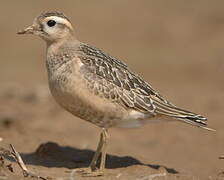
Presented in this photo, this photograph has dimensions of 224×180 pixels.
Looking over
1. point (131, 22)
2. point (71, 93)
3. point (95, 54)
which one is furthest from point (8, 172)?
point (131, 22)

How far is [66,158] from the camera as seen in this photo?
10969 millimetres

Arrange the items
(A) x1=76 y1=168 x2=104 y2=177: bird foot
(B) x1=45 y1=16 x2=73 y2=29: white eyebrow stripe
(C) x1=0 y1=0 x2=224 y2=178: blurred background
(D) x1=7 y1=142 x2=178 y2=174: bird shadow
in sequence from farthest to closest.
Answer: (C) x1=0 y1=0 x2=224 y2=178: blurred background
(D) x1=7 y1=142 x2=178 y2=174: bird shadow
(B) x1=45 y1=16 x2=73 y2=29: white eyebrow stripe
(A) x1=76 y1=168 x2=104 y2=177: bird foot

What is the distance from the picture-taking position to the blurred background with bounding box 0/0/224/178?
12.6 metres

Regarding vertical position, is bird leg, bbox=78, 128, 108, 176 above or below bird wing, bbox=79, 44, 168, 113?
below

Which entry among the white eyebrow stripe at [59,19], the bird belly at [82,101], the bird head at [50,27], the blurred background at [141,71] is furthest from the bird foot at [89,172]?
the white eyebrow stripe at [59,19]

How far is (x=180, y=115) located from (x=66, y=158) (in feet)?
6.61

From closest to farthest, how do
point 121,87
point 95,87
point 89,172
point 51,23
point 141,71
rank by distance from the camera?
point 95,87
point 89,172
point 121,87
point 51,23
point 141,71

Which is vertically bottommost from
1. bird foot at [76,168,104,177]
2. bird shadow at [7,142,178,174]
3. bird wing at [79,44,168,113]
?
bird foot at [76,168,104,177]

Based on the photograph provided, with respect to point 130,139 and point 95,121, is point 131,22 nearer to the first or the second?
point 130,139

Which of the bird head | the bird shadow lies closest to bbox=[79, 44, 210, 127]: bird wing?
the bird head

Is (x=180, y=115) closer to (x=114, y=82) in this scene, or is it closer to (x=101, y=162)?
(x=114, y=82)

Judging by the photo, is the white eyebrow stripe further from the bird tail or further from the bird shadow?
the bird shadow

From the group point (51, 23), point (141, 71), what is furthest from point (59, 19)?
point (141, 71)

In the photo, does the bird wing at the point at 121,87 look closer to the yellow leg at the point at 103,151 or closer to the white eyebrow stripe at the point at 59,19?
the white eyebrow stripe at the point at 59,19
